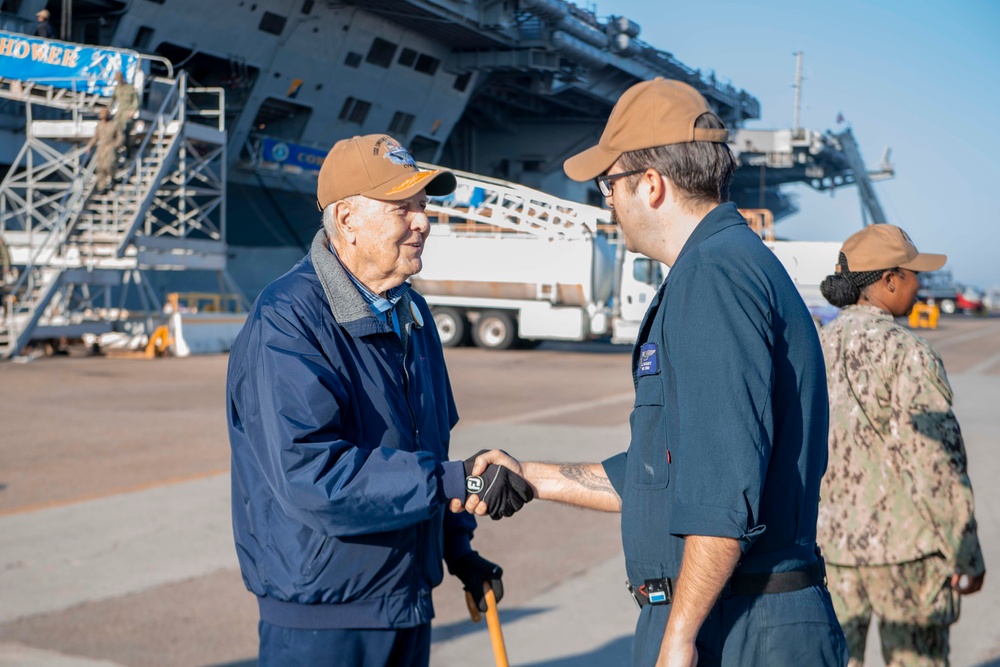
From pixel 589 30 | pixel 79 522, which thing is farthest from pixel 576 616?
pixel 589 30

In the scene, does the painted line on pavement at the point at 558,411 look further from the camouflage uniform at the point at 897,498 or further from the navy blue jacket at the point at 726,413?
the navy blue jacket at the point at 726,413

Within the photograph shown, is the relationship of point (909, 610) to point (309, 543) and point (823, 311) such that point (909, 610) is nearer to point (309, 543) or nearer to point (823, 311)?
point (309, 543)

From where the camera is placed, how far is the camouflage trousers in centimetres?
373

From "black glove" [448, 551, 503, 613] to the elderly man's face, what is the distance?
3.03 ft

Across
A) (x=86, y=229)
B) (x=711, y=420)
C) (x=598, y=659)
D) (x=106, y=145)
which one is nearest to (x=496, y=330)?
(x=86, y=229)

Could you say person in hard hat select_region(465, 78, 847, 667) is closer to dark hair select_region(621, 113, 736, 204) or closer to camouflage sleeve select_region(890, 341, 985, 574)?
dark hair select_region(621, 113, 736, 204)

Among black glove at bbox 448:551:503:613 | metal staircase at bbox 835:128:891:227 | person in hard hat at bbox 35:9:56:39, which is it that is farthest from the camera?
metal staircase at bbox 835:128:891:227

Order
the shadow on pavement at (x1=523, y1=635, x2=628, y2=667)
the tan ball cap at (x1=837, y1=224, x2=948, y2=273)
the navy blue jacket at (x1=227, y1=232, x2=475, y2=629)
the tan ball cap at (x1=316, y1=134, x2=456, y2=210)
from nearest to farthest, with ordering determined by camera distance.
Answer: the navy blue jacket at (x1=227, y1=232, x2=475, y2=629), the tan ball cap at (x1=316, y1=134, x2=456, y2=210), the tan ball cap at (x1=837, y1=224, x2=948, y2=273), the shadow on pavement at (x1=523, y1=635, x2=628, y2=667)

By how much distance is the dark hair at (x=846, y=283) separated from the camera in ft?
12.9

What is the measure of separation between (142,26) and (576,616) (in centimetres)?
2999

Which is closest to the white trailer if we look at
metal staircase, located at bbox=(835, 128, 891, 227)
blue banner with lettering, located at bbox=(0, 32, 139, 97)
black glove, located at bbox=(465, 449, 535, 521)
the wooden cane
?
blue banner with lettering, located at bbox=(0, 32, 139, 97)

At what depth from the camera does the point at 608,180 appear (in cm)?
242

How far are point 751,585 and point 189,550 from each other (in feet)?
17.6

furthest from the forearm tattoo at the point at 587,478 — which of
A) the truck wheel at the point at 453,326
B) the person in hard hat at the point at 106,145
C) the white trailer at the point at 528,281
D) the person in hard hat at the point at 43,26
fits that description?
the person in hard hat at the point at 43,26
